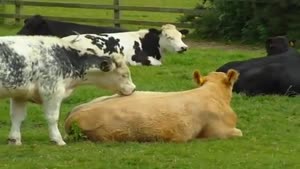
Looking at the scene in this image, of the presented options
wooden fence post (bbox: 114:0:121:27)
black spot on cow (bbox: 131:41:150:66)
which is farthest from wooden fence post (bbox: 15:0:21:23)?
black spot on cow (bbox: 131:41:150:66)

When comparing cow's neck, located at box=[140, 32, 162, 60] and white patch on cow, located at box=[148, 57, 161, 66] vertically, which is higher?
cow's neck, located at box=[140, 32, 162, 60]

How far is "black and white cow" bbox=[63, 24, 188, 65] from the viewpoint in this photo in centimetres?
1733

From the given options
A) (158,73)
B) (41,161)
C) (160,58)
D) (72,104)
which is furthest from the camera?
(160,58)

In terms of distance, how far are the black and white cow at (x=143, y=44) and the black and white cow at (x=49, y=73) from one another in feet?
24.0

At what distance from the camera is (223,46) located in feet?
78.1

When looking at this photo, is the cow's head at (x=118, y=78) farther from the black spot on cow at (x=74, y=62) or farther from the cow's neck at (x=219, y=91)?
the cow's neck at (x=219, y=91)

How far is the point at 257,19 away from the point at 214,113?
50.4ft

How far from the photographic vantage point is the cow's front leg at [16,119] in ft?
29.7

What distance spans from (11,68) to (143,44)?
31.6 feet

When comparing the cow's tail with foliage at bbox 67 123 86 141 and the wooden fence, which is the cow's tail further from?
the wooden fence

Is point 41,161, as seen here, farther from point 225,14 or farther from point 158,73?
point 225,14

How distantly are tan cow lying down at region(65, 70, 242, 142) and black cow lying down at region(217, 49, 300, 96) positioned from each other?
360 centimetres

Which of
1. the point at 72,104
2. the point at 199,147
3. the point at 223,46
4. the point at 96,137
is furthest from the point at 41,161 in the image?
the point at 223,46

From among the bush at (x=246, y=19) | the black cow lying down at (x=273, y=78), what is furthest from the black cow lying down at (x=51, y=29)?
the black cow lying down at (x=273, y=78)
